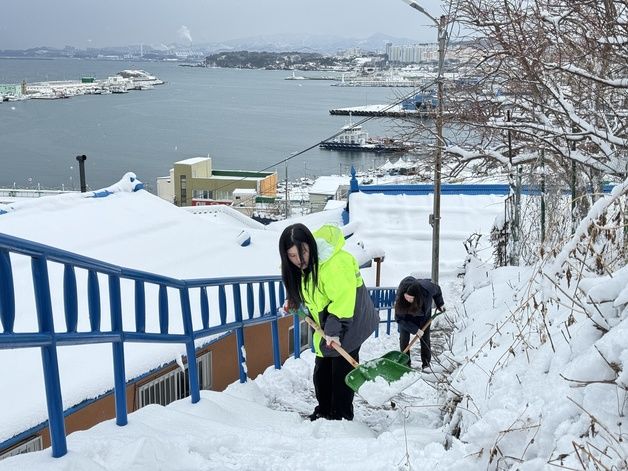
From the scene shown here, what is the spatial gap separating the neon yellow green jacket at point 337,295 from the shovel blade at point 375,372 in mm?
→ 203

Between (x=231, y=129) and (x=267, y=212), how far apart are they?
2428 inches

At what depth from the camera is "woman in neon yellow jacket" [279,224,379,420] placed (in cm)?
497

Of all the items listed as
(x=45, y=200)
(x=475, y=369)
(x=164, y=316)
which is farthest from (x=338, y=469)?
(x=45, y=200)

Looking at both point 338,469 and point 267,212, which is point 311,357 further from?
point 267,212

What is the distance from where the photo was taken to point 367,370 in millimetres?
5457

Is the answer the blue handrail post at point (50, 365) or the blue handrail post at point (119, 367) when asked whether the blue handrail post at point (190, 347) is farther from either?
the blue handrail post at point (50, 365)

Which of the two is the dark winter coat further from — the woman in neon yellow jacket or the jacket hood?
the jacket hood

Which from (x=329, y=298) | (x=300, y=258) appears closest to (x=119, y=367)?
(x=300, y=258)

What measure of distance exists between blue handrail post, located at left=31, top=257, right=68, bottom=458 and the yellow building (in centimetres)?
5801

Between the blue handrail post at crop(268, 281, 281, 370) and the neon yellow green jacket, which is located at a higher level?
the neon yellow green jacket

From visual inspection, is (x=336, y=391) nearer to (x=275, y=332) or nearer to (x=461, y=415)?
(x=461, y=415)

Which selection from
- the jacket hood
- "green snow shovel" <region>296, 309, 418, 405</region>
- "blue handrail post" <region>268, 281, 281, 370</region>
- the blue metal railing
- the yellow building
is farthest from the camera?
the yellow building

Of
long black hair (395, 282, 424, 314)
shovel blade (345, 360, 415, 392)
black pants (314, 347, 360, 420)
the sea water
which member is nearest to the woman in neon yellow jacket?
black pants (314, 347, 360, 420)

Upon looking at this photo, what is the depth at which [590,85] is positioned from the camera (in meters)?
8.71
